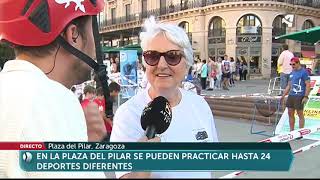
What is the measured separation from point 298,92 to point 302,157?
2301 mm

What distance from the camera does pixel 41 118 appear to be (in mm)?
1026

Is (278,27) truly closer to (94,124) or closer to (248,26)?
(248,26)

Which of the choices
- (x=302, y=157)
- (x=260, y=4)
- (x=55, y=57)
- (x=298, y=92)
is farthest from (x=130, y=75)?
(x=260, y=4)

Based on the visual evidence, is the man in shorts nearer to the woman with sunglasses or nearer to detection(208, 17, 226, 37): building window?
the woman with sunglasses

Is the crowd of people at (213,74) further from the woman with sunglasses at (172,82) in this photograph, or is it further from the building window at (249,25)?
the woman with sunglasses at (172,82)

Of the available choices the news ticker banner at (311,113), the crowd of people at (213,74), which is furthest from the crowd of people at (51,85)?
the crowd of people at (213,74)

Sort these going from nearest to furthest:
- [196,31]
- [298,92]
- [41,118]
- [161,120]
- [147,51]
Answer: [41,118] → [161,120] → [147,51] → [298,92] → [196,31]

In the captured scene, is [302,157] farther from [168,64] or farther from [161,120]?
[161,120]

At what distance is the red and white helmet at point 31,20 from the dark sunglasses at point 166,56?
1.20 m

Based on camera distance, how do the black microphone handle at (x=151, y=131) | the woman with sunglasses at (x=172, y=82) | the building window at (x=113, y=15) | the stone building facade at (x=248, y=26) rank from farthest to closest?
the building window at (x=113, y=15), the stone building facade at (x=248, y=26), the woman with sunglasses at (x=172, y=82), the black microphone handle at (x=151, y=131)

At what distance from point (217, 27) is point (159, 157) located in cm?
3799

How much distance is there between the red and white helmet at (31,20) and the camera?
1.26 metres

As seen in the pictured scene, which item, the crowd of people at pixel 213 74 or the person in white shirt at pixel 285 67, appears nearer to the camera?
the person in white shirt at pixel 285 67

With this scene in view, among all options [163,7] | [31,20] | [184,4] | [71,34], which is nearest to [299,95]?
[71,34]
